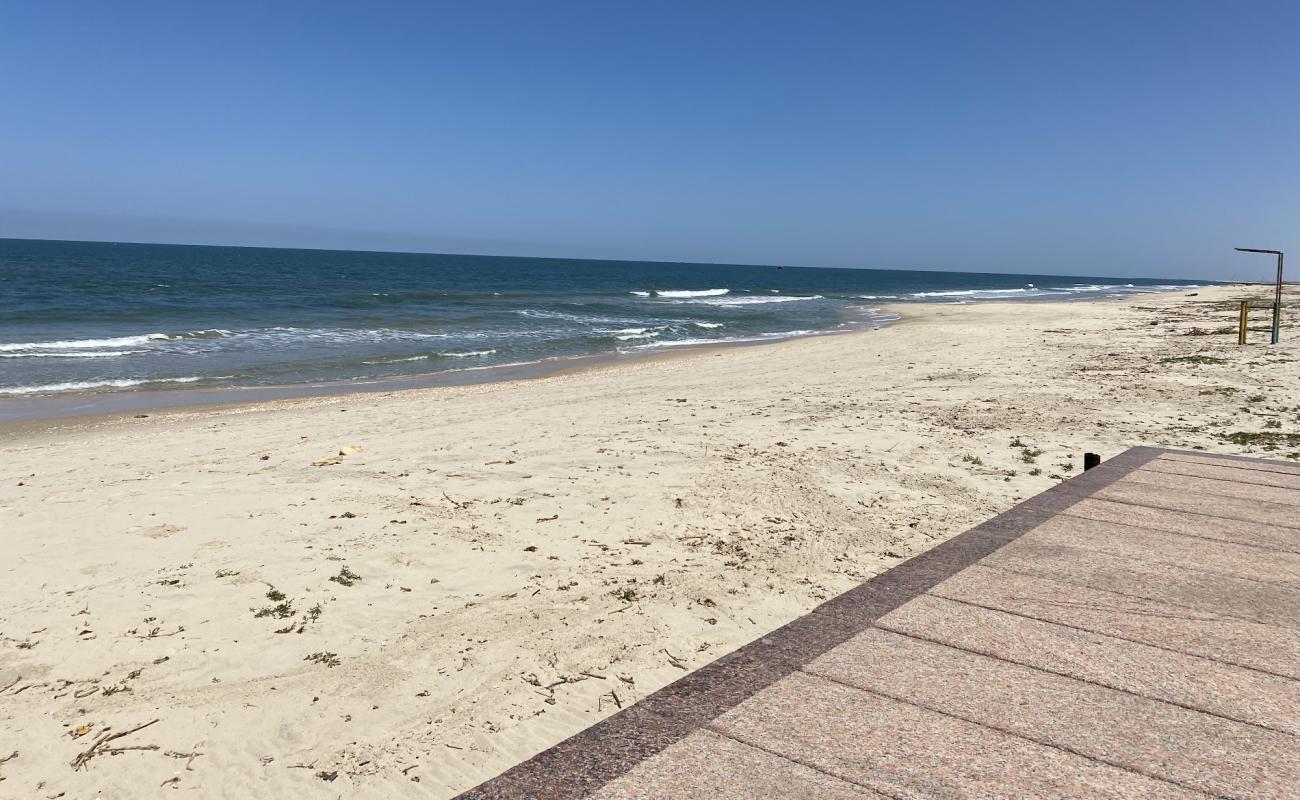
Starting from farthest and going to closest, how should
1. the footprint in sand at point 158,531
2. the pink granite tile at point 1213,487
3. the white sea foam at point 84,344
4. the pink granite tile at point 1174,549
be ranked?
the white sea foam at point 84,344
the footprint in sand at point 158,531
the pink granite tile at point 1213,487
the pink granite tile at point 1174,549

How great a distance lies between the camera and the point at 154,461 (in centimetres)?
868

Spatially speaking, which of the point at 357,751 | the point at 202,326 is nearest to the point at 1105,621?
the point at 357,751

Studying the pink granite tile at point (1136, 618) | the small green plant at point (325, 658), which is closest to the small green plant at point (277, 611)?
the small green plant at point (325, 658)

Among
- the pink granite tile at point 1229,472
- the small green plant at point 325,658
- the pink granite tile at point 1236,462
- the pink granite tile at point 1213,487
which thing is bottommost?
the small green plant at point 325,658

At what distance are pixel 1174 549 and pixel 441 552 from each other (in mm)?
4145

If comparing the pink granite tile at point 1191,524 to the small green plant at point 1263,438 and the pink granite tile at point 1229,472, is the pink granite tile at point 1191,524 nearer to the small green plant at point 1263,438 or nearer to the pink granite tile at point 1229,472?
the pink granite tile at point 1229,472

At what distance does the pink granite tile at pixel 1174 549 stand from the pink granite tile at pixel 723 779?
2532 mm

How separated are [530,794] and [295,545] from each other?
3.93 metres

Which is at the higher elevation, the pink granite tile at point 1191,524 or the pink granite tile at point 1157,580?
the pink granite tile at point 1191,524

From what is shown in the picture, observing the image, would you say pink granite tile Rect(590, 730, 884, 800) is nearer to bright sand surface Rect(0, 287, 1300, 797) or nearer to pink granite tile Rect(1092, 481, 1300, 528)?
bright sand surface Rect(0, 287, 1300, 797)

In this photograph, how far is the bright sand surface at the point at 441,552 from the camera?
3377 mm

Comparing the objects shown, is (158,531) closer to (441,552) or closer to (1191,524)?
(441,552)

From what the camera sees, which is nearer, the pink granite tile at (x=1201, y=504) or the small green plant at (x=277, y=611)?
the small green plant at (x=277, y=611)

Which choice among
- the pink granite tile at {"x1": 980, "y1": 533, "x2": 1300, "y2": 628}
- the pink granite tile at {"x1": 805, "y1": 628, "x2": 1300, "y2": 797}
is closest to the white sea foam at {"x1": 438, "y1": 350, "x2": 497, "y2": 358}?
the pink granite tile at {"x1": 980, "y1": 533, "x2": 1300, "y2": 628}
